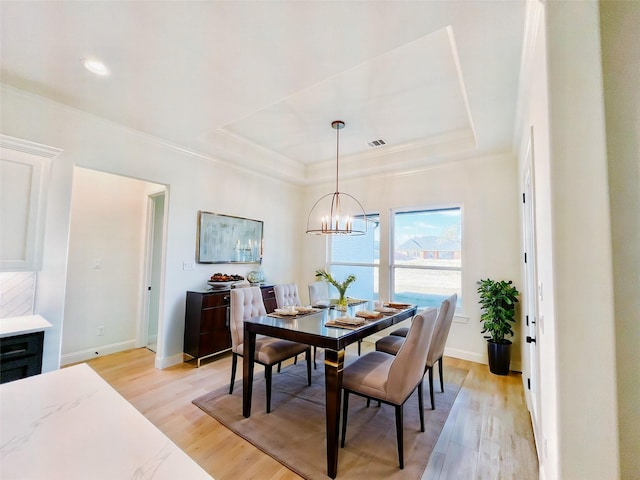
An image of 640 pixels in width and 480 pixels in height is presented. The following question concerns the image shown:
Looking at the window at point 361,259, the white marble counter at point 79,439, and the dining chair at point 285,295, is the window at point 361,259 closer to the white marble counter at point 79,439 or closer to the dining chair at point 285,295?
the dining chair at point 285,295

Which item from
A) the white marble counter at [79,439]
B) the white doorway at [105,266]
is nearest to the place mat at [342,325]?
the white marble counter at [79,439]

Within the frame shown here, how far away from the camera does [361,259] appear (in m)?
5.07

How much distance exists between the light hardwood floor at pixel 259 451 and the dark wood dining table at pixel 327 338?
33cm

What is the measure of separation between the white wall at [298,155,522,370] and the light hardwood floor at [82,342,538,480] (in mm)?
501

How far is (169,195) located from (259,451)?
3.03 metres

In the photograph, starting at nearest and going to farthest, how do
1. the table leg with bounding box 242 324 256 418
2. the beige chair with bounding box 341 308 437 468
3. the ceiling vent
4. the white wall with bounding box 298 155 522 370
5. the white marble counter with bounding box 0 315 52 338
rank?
the beige chair with bounding box 341 308 437 468 < the white marble counter with bounding box 0 315 52 338 < the table leg with bounding box 242 324 256 418 < the white wall with bounding box 298 155 522 370 < the ceiling vent

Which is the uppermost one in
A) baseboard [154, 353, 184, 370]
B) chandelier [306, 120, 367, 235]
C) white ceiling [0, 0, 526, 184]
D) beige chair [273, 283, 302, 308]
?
white ceiling [0, 0, 526, 184]

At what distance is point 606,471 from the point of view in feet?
3.53

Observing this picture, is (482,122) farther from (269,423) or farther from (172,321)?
(172,321)

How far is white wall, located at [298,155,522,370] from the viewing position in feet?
12.2

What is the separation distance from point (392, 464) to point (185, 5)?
3165 mm

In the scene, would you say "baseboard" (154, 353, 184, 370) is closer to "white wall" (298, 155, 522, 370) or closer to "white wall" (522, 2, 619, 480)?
"white wall" (298, 155, 522, 370)

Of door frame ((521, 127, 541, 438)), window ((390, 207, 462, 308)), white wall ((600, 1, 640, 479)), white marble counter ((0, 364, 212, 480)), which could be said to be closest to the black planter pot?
door frame ((521, 127, 541, 438))

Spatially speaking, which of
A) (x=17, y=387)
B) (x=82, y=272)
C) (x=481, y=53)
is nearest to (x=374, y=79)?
(x=481, y=53)
